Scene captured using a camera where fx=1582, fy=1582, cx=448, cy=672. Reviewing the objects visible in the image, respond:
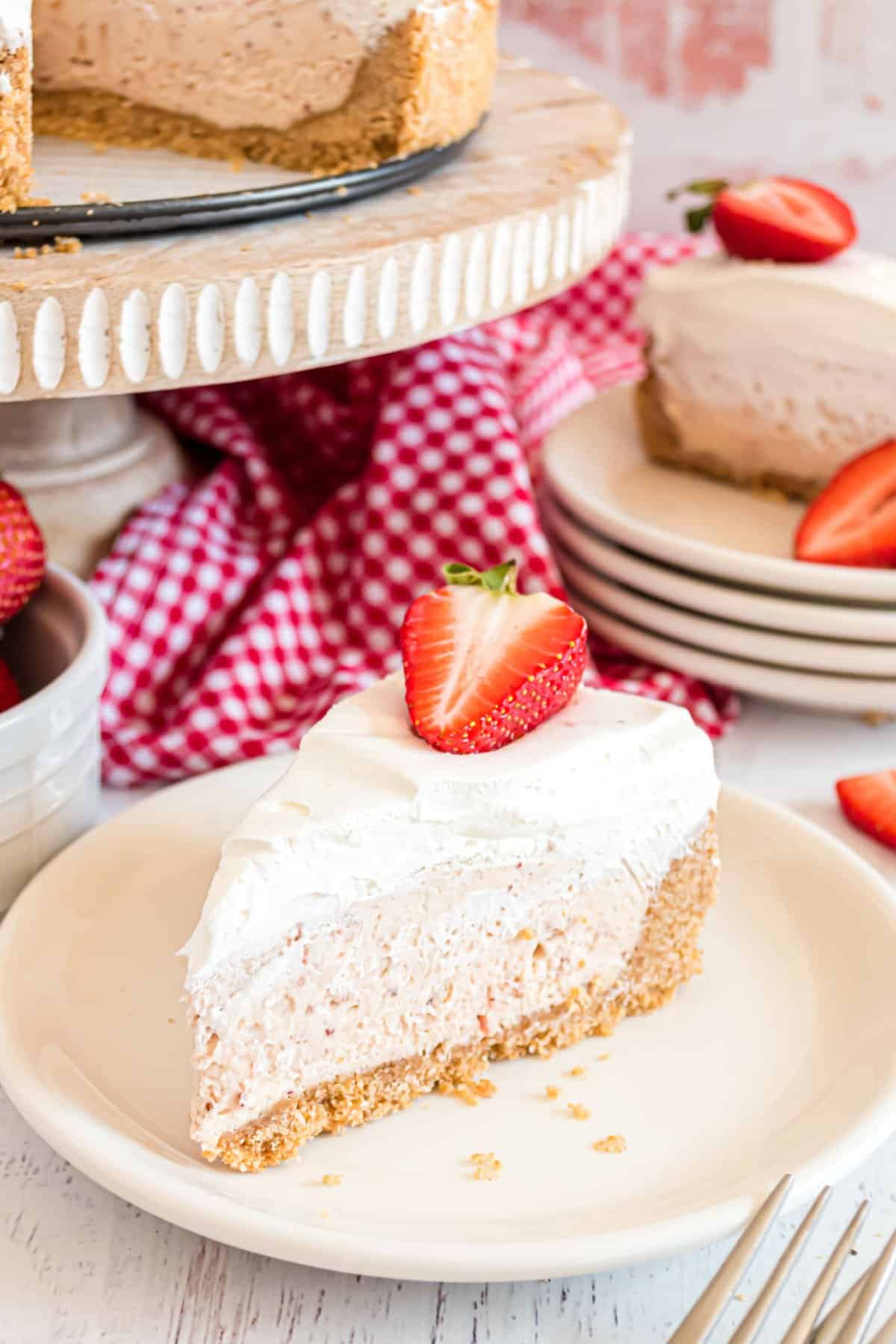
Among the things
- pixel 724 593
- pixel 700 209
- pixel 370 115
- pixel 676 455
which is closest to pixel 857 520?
pixel 724 593

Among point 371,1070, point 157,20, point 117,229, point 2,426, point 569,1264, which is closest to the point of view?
point 569,1264

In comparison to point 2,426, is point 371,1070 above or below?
below

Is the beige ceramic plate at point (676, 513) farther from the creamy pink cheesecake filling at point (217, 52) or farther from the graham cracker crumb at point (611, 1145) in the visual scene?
the graham cracker crumb at point (611, 1145)

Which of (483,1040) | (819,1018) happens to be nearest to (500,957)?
(483,1040)

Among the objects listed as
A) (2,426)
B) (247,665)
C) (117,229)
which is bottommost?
(247,665)

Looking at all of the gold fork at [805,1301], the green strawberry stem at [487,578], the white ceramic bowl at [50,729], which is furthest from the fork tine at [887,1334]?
the white ceramic bowl at [50,729]

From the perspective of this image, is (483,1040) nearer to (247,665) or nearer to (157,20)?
(247,665)
